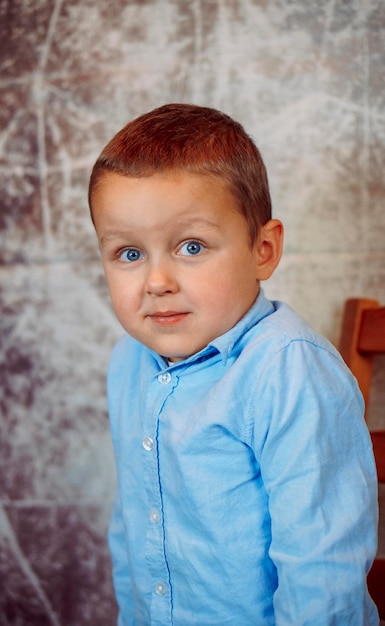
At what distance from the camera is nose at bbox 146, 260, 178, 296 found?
2.83ft

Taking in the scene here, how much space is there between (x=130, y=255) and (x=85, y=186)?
0.48m

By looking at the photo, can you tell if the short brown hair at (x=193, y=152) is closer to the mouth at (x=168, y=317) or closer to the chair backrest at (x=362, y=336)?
the mouth at (x=168, y=317)

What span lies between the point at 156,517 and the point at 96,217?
39cm

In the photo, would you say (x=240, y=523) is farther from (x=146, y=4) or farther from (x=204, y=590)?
(x=146, y=4)

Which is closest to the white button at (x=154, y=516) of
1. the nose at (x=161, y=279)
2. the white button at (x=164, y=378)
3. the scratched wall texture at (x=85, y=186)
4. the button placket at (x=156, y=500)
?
the button placket at (x=156, y=500)

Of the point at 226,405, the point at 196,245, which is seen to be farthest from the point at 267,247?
the point at 226,405

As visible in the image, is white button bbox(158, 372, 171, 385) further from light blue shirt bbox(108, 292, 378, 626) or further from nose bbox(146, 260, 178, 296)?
nose bbox(146, 260, 178, 296)

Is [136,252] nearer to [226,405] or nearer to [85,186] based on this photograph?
[226,405]

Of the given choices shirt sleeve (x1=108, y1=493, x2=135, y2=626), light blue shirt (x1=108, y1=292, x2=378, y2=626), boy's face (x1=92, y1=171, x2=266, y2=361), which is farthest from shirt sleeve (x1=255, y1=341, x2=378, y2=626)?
shirt sleeve (x1=108, y1=493, x2=135, y2=626)

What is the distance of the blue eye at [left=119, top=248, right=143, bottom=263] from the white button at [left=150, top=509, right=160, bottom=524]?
0.32 meters

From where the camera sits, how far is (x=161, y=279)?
2.83ft

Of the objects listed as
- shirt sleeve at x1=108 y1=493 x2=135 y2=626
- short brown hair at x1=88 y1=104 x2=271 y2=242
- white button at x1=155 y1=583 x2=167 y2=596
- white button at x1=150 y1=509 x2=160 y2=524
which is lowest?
shirt sleeve at x1=108 y1=493 x2=135 y2=626

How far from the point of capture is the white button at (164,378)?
37.7 inches

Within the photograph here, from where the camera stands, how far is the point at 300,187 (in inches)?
50.0
